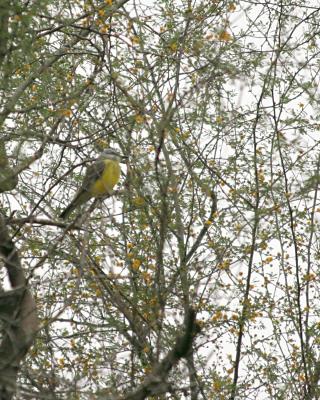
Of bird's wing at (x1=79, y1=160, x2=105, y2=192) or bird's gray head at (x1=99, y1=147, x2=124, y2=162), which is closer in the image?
bird's wing at (x1=79, y1=160, x2=105, y2=192)

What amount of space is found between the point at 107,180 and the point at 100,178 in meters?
0.79

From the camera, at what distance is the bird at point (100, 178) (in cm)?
654

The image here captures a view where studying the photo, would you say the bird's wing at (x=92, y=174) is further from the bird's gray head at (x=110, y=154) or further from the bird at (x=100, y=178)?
the bird's gray head at (x=110, y=154)

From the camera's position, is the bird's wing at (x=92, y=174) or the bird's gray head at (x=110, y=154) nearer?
the bird's wing at (x=92, y=174)

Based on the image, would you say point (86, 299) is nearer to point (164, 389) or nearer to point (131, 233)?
point (131, 233)

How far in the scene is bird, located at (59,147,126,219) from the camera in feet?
21.4

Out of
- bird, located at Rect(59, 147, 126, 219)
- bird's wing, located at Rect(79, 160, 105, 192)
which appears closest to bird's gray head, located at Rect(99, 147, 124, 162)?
bird, located at Rect(59, 147, 126, 219)

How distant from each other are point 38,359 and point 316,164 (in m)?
2.95

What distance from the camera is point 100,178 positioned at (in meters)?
6.54

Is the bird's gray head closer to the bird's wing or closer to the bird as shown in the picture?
the bird

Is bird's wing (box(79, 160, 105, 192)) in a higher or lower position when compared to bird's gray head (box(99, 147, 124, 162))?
lower

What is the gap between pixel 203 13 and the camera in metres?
7.75

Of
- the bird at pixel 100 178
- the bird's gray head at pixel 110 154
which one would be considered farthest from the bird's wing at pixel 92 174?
the bird's gray head at pixel 110 154

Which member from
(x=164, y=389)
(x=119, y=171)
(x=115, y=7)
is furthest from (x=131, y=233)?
(x=164, y=389)
